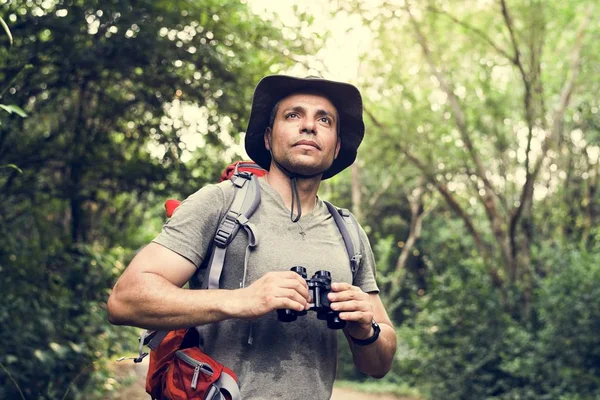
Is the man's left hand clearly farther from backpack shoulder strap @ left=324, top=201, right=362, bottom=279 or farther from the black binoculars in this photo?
backpack shoulder strap @ left=324, top=201, right=362, bottom=279

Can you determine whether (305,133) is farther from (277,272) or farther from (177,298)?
(177,298)

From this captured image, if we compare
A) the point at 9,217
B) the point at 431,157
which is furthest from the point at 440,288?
the point at 9,217

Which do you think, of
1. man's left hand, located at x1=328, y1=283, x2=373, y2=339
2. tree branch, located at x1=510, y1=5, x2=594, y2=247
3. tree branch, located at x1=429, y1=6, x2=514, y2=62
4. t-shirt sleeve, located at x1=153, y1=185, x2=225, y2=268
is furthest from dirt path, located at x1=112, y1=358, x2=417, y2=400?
tree branch, located at x1=429, y1=6, x2=514, y2=62

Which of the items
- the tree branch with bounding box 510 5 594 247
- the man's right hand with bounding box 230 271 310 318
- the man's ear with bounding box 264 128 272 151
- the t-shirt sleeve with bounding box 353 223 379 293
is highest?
the tree branch with bounding box 510 5 594 247

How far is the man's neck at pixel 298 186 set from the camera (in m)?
2.76

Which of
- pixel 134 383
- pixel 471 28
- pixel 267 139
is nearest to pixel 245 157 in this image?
pixel 134 383

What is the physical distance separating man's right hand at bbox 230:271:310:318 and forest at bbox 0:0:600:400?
1.46 meters

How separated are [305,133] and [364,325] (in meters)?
0.80

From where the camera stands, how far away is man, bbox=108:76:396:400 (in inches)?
86.0

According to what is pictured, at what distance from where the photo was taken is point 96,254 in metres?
7.03

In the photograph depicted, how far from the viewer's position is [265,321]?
2.41 meters

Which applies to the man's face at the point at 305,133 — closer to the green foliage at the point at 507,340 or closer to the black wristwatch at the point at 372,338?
the black wristwatch at the point at 372,338

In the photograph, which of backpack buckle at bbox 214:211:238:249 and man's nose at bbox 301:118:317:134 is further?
man's nose at bbox 301:118:317:134

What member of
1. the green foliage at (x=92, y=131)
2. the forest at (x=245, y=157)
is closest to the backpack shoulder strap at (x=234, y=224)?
the forest at (x=245, y=157)
